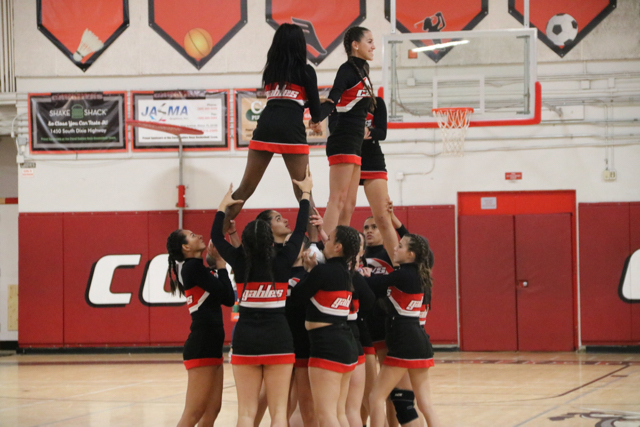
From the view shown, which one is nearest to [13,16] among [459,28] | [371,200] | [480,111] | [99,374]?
[99,374]

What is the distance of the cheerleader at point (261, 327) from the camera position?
15.7 ft

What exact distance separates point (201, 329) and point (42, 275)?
9.21m

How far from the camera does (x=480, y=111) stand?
32.6 ft

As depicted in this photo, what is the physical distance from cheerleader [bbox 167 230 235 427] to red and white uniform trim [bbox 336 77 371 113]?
1.54m

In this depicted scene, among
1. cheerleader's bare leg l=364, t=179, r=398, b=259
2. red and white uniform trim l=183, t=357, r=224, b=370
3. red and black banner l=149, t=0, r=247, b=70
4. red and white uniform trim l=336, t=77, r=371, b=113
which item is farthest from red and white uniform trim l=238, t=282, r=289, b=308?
red and black banner l=149, t=0, r=247, b=70

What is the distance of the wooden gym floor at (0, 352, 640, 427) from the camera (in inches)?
298

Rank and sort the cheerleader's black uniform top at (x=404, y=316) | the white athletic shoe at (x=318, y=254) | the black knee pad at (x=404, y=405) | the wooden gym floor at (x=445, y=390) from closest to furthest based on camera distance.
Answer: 1. the white athletic shoe at (x=318, y=254)
2. the cheerleader's black uniform top at (x=404, y=316)
3. the black knee pad at (x=404, y=405)
4. the wooden gym floor at (x=445, y=390)

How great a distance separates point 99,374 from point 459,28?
8.33 meters

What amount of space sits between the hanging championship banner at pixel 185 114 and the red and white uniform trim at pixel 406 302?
8.33 metres

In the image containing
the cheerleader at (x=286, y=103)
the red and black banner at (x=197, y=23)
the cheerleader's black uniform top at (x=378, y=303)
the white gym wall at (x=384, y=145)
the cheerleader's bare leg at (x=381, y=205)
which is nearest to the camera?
the cheerleader at (x=286, y=103)

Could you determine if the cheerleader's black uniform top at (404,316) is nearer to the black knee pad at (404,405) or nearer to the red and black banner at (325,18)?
the black knee pad at (404,405)

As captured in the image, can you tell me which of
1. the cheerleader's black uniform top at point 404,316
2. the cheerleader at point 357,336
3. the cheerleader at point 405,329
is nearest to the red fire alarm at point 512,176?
the cheerleader at point 405,329

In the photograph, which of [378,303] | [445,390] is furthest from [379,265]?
[445,390]

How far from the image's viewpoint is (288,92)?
16.8 feet
